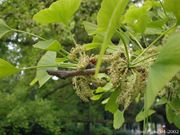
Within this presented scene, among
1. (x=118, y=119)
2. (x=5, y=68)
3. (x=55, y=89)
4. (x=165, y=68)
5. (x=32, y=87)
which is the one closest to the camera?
(x=165, y=68)

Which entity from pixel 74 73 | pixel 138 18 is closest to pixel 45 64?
pixel 74 73

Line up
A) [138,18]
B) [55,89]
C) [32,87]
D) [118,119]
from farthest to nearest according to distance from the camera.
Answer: [55,89], [32,87], [118,119], [138,18]

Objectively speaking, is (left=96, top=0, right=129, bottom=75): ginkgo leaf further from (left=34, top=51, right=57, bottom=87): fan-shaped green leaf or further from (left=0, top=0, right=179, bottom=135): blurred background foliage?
(left=0, top=0, right=179, bottom=135): blurred background foliage

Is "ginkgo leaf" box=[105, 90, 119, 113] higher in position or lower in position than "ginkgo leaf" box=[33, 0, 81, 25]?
lower

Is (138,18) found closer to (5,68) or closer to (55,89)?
(5,68)

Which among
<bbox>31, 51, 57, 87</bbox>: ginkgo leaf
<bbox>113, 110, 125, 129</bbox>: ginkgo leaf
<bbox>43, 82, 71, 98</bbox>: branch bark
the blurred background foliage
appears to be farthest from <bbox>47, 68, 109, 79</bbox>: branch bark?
<bbox>43, 82, 71, 98</bbox>: branch bark

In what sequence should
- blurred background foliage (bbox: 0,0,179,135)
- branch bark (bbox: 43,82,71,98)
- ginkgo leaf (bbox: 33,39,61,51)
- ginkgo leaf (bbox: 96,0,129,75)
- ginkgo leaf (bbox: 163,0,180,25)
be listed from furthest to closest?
branch bark (bbox: 43,82,71,98) → blurred background foliage (bbox: 0,0,179,135) → ginkgo leaf (bbox: 33,39,61,51) → ginkgo leaf (bbox: 163,0,180,25) → ginkgo leaf (bbox: 96,0,129,75)

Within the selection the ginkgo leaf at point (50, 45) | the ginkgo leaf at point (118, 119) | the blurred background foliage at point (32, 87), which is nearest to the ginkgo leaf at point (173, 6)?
the ginkgo leaf at point (50, 45)
